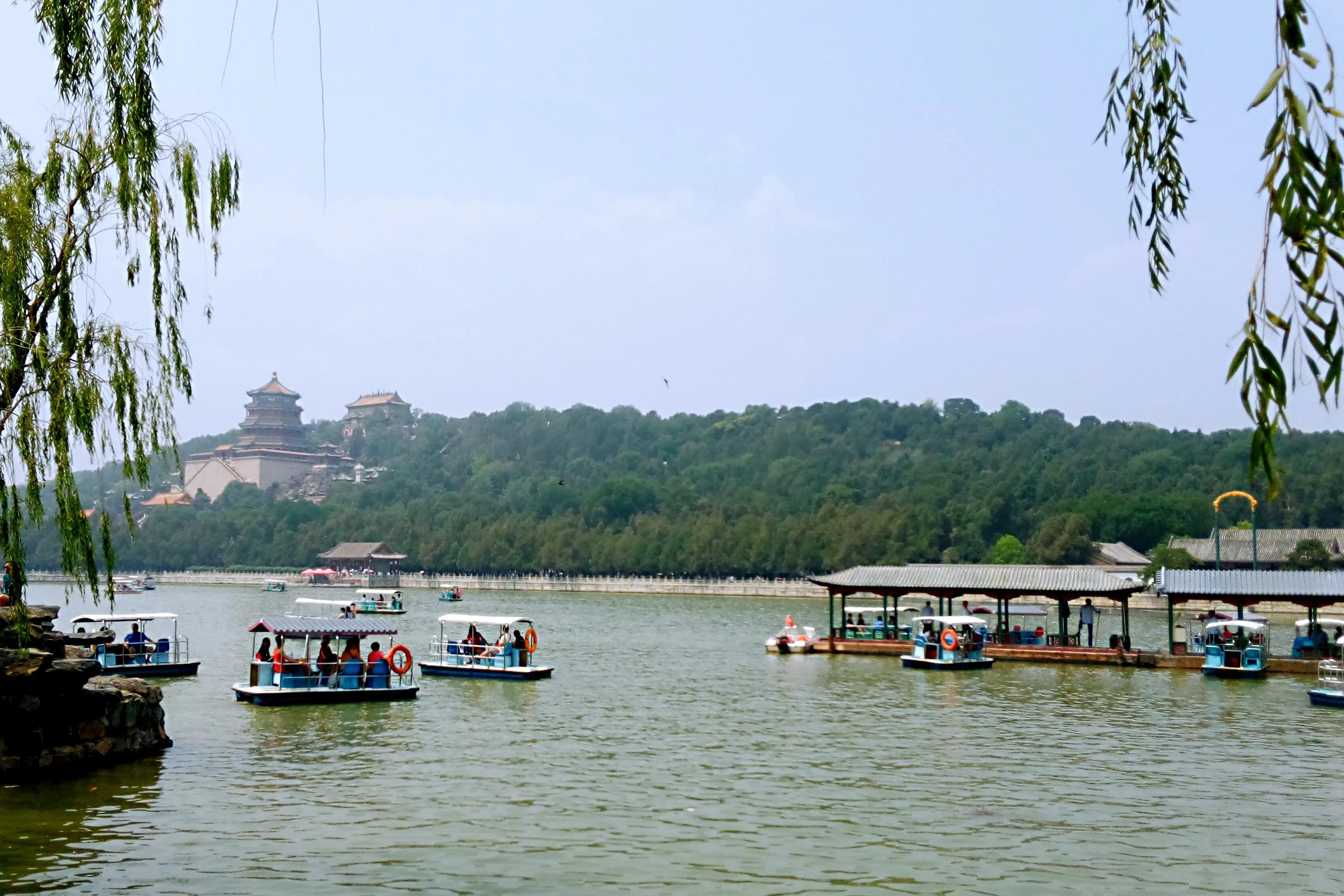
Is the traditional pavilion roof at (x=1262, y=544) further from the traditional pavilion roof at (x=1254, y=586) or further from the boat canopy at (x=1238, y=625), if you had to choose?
the boat canopy at (x=1238, y=625)

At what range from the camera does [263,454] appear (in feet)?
582

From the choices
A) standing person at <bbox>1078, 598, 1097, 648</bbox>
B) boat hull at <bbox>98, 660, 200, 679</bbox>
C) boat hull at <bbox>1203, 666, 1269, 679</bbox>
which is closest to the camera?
boat hull at <bbox>98, 660, 200, 679</bbox>

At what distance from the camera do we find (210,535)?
465 ft

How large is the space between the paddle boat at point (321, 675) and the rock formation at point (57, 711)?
5732 mm

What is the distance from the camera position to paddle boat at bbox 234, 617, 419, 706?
82.8ft

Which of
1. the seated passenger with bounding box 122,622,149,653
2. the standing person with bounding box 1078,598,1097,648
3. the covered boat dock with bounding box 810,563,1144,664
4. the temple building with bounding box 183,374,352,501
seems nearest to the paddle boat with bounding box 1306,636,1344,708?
the covered boat dock with bounding box 810,563,1144,664

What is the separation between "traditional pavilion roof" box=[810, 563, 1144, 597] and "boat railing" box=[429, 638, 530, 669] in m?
13.3

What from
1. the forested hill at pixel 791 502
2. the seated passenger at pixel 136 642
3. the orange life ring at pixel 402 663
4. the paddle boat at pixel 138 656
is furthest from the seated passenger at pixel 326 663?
the forested hill at pixel 791 502

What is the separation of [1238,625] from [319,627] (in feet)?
77.8

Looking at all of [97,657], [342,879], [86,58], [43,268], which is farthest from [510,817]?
[97,657]

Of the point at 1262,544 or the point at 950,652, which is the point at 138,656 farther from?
the point at 1262,544

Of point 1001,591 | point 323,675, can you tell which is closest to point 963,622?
point 1001,591

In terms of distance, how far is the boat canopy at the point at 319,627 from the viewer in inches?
1033

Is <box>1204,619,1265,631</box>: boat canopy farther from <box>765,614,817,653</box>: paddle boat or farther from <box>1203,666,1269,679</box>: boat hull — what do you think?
<box>765,614,817,653</box>: paddle boat
